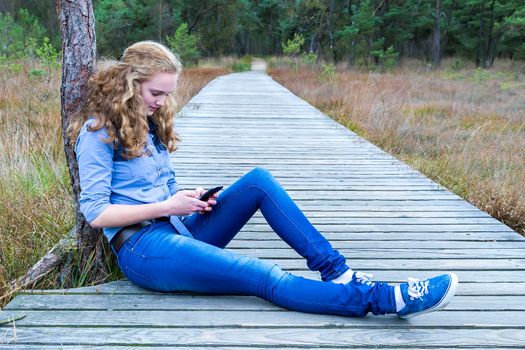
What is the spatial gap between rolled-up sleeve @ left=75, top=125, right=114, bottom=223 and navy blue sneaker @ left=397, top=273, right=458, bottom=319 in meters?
1.25

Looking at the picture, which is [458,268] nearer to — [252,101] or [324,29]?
[252,101]

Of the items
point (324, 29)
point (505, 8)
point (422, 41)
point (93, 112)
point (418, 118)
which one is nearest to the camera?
point (93, 112)

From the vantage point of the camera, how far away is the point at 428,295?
2.02 meters

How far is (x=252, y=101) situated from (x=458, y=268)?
832 centimetres

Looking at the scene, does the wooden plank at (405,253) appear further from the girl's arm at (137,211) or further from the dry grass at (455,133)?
the dry grass at (455,133)

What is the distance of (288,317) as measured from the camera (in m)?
2.12

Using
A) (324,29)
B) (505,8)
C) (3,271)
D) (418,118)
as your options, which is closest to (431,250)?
(3,271)

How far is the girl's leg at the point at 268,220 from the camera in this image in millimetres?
2281

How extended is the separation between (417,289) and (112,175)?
4.41ft

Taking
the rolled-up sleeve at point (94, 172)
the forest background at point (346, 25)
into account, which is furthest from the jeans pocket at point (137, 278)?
the forest background at point (346, 25)

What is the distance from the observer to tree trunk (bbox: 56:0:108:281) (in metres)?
2.43

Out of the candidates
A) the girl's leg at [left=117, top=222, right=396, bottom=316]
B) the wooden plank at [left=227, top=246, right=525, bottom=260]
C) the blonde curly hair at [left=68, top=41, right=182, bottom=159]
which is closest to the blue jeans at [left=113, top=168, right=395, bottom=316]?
the girl's leg at [left=117, top=222, right=396, bottom=316]

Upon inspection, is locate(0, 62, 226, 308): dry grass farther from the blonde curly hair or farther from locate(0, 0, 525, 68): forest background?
locate(0, 0, 525, 68): forest background

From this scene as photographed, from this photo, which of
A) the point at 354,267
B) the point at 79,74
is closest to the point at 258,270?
the point at 354,267
